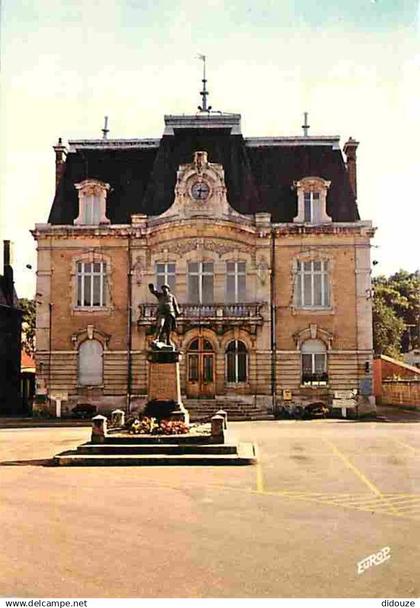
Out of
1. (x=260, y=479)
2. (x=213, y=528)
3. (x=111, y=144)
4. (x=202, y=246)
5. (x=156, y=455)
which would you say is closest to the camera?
(x=213, y=528)

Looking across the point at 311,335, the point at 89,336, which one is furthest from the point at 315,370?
the point at 89,336

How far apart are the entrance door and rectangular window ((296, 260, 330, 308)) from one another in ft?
15.9

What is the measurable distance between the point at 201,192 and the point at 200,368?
27.2 ft

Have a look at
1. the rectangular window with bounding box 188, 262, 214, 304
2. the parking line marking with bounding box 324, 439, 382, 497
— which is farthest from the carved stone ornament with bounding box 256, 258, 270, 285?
the parking line marking with bounding box 324, 439, 382, 497

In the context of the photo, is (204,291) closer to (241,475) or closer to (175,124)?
(175,124)

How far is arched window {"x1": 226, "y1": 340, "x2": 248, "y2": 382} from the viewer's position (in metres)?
37.0

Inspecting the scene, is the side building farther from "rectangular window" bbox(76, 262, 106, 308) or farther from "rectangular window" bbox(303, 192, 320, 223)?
"rectangular window" bbox(303, 192, 320, 223)

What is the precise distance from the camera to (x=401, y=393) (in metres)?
39.6

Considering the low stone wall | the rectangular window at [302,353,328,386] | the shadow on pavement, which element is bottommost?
the shadow on pavement

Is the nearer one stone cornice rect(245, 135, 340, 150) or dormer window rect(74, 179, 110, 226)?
dormer window rect(74, 179, 110, 226)

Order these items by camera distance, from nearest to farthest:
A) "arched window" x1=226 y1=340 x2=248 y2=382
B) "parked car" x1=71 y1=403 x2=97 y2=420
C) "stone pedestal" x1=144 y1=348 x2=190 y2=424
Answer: "stone pedestal" x1=144 y1=348 x2=190 y2=424
"parked car" x1=71 y1=403 x2=97 y2=420
"arched window" x1=226 y1=340 x2=248 y2=382

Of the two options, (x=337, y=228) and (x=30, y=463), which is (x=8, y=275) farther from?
(x=30, y=463)

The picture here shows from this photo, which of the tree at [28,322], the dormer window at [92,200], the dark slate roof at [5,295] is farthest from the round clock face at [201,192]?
the tree at [28,322]

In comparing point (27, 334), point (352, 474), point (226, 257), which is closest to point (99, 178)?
Result: point (226, 257)
